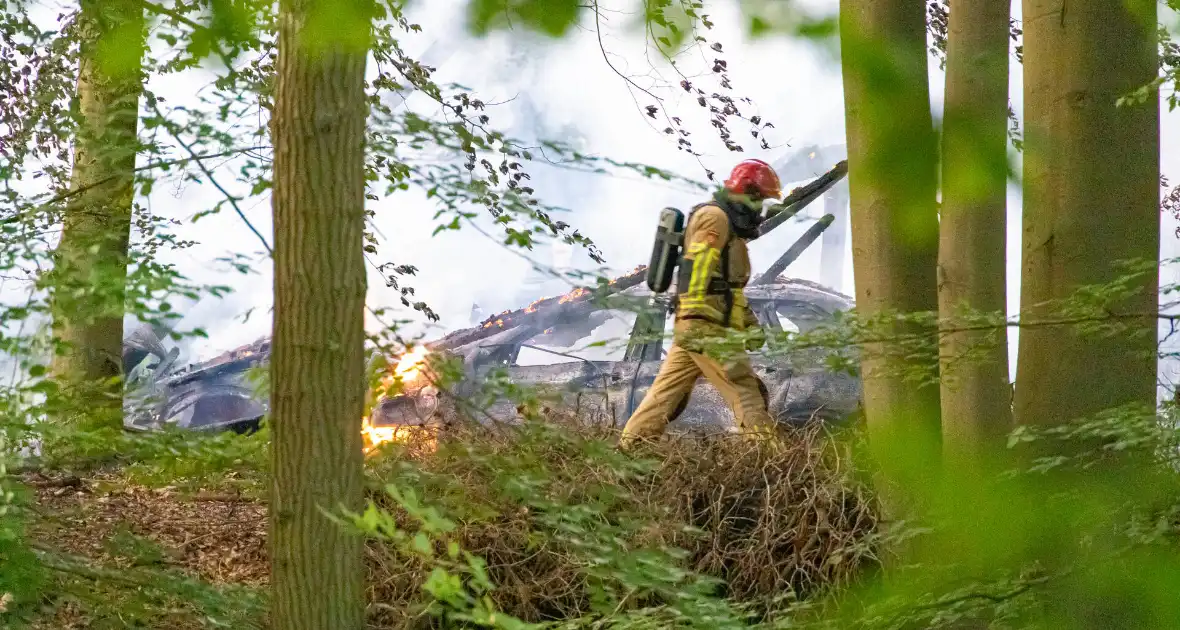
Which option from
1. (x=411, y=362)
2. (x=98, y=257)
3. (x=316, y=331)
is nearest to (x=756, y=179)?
(x=411, y=362)

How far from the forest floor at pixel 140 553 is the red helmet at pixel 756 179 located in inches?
115

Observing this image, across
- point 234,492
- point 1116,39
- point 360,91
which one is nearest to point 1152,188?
point 1116,39

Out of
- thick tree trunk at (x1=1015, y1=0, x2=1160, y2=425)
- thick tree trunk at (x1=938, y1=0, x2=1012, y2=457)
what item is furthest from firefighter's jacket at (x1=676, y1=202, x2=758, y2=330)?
thick tree trunk at (x1=1015, y1=0, x2=1160, y2=425)

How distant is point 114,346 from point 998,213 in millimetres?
5675

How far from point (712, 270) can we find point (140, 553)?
11.0 feet

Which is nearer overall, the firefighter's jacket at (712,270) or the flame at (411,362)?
the flame at (411,362)

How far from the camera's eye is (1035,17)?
3340mm

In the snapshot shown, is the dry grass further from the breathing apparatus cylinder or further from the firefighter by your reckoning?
the breathing apparatus cylinder

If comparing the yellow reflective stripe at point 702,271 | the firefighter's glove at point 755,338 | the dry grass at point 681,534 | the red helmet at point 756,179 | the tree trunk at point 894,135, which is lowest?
the dry grass at point 681,534

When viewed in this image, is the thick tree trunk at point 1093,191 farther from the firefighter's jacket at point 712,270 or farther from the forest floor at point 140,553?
the firefighter's jacket at point 712,270

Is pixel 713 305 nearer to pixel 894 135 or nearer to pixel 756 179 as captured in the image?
pixel 756 179

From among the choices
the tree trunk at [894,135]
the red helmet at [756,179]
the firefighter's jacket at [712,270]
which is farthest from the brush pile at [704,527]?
the tree trunk at [894,135]

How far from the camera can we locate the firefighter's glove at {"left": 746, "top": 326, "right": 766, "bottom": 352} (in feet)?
9.53

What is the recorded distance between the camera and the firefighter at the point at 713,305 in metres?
5.82
